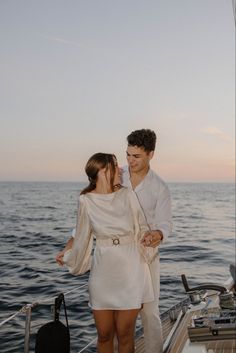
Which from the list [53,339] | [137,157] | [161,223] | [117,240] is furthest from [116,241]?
[53,339]

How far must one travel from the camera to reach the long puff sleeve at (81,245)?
2.79m

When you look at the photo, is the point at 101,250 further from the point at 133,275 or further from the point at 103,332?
the point at 103,332

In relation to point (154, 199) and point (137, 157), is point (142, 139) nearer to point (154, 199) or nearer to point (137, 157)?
point (137, 157)

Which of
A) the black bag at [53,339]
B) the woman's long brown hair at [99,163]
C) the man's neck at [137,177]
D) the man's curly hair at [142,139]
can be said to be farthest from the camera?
the man's neck at [137,177]

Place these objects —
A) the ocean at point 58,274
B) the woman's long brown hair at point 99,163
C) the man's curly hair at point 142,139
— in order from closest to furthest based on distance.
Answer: the woman's long brown hair at point 99,163 → the man's curly hair at point 142,139 → the ocean at point 58,274

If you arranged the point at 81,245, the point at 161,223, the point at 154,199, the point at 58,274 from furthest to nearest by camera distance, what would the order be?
the point at 58,274
the point at 154,199
the point at 161,223
the point at 81,245

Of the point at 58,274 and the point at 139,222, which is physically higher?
the point at 139,222

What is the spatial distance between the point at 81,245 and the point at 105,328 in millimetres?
538

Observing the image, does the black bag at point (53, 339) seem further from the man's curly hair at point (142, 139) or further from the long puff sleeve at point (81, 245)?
the man's curly hair at point (142, 139)

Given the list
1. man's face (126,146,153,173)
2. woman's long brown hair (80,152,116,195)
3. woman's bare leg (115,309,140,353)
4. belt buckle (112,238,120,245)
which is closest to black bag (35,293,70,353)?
woman's bare leg (115,309,140,353)

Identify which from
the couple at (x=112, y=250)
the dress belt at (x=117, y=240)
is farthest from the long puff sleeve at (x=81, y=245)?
the dress belt at (x=117, y=240)

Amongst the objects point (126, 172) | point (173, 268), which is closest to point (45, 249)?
point (173, 268)

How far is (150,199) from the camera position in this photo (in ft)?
10.5

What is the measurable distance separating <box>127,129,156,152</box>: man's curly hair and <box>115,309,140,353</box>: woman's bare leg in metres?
1.10
